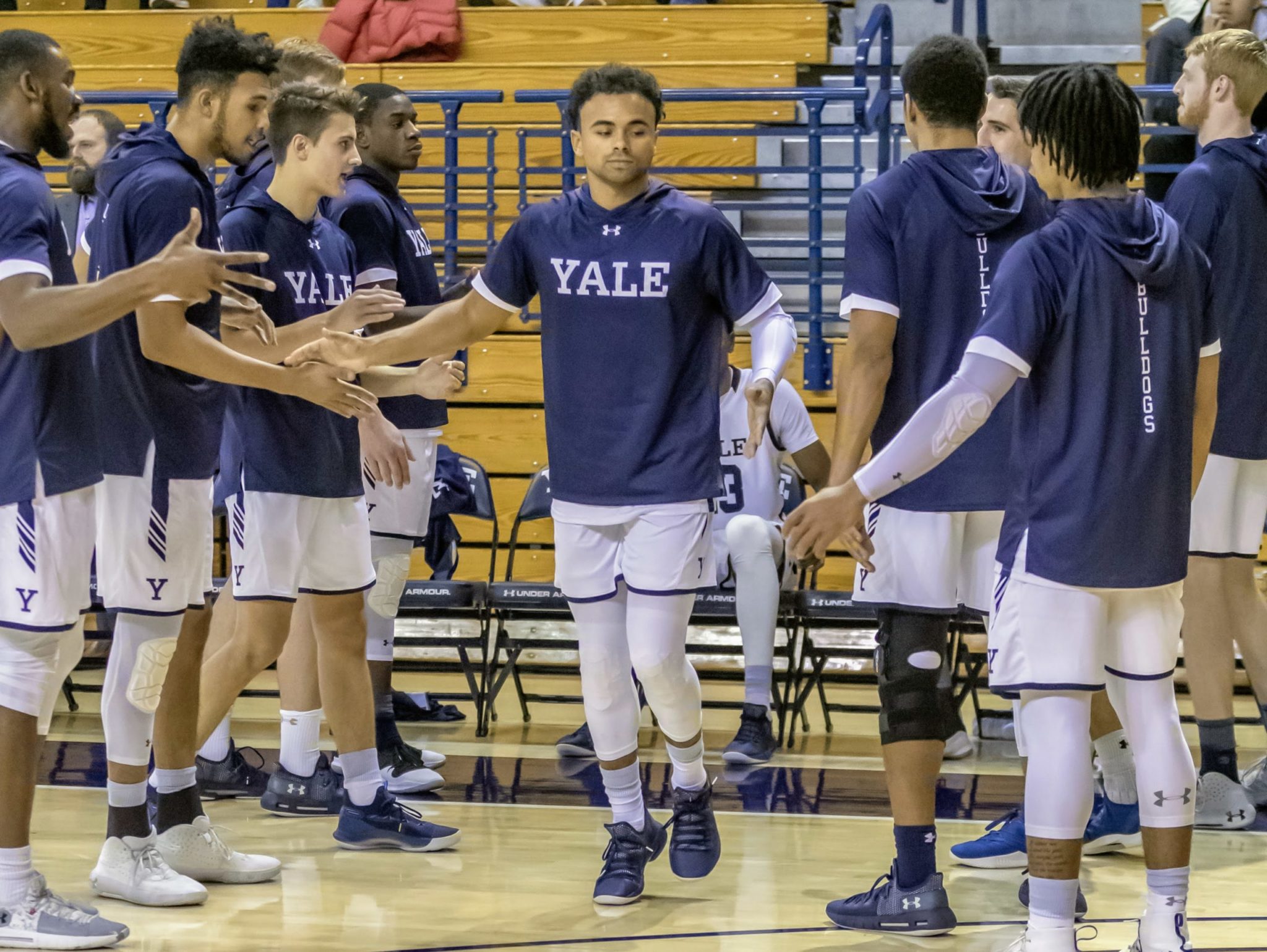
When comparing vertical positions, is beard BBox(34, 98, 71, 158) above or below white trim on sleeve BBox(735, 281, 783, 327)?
above

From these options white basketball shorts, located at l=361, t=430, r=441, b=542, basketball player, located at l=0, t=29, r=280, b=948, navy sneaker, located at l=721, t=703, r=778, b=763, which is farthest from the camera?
navy sneaker, located at l=721, t=703, r=778, b=763

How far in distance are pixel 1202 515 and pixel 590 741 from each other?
2.30 m

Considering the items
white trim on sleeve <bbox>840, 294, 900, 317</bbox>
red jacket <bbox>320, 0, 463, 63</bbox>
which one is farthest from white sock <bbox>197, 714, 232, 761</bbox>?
red jacket <bbox>320, 0, 463, 63</bbox>

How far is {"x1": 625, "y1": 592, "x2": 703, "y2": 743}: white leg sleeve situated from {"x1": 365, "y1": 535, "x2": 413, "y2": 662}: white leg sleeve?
5.55ft

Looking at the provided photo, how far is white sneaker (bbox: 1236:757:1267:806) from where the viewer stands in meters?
5.02

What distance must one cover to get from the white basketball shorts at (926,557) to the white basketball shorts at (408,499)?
2061mm

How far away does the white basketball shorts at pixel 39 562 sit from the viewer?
348 cm

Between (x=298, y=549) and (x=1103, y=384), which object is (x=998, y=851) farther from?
(x=298, y=549)

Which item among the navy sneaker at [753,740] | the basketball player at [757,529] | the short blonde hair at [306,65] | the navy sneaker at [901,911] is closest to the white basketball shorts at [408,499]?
the basketball player at [757,529]

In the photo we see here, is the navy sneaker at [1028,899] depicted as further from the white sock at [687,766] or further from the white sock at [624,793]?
the white sock at [624,793]

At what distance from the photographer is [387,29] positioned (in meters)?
9.43

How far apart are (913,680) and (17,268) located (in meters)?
2.16

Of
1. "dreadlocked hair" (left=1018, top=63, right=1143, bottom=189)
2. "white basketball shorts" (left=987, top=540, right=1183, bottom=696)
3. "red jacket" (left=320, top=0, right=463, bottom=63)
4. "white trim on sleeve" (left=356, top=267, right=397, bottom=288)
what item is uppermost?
"red jacket" (left=320, top=0, right=463, bottom=63)

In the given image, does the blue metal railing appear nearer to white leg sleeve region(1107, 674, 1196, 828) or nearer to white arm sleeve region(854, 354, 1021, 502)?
white arm sleeve region(854, 354, 1021, 502)
